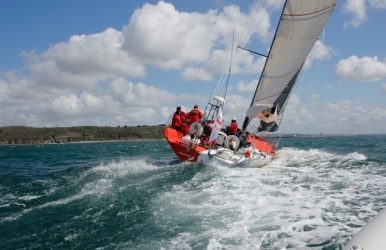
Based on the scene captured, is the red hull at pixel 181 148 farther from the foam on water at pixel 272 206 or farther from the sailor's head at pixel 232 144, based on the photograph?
the foam on water at pixel 272 206

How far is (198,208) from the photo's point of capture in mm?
10875

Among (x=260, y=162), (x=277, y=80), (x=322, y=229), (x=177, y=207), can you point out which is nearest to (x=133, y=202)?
(x=177, y=207)

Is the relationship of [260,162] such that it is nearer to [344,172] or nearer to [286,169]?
[286,169]

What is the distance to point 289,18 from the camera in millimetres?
19891

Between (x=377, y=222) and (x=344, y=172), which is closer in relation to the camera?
(x=377, y=222)

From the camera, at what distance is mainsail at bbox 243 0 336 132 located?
1962 cm

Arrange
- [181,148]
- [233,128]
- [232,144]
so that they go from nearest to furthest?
[232,144], [181,148], [233,128]

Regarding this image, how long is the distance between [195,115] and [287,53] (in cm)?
565

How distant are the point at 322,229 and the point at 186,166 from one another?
394 inches

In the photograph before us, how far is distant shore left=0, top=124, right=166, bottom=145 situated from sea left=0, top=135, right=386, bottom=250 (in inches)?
5656

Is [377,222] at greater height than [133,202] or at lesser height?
greater

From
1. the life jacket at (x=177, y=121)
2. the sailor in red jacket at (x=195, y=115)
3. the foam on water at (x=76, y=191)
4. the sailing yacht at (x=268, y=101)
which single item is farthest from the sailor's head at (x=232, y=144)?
the foam on water at (x=76, y=191)

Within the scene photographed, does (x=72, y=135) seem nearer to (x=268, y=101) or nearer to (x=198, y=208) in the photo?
(x=268, y=101)

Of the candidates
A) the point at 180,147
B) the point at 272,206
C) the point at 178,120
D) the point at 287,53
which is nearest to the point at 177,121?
the point at 178,120
